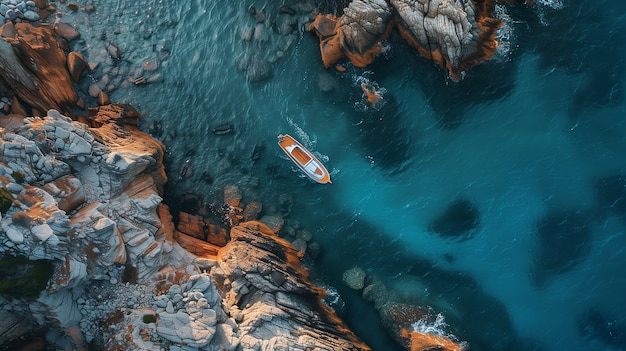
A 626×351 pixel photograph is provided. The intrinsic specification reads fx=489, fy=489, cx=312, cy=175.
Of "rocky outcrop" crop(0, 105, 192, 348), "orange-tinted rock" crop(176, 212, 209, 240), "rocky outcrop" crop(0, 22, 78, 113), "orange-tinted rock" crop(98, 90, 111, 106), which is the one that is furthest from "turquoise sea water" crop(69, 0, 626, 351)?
"rocky outcrop" crop(0, 105, 192, 348)

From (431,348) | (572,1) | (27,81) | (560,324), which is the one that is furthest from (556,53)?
(27,81)

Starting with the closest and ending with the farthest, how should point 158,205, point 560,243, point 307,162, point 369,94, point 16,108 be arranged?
point 560,243 < point 16,108 < point 158,205 < point 307,162 < point 369,94

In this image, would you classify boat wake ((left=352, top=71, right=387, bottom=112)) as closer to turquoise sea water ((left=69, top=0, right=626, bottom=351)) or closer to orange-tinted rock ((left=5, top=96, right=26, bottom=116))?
turquoise sea water ((left=69, top=0, right=626, bottom=351))

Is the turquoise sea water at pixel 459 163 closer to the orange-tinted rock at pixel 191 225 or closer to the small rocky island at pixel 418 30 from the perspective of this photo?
the small rocky island at pixel 418 30

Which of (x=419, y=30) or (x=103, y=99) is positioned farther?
(x=103, y=99)

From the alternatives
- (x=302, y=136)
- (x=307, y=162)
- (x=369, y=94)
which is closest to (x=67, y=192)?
(x=307, y=162)

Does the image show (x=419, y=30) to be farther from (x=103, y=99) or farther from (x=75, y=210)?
(x=75, y=210)
